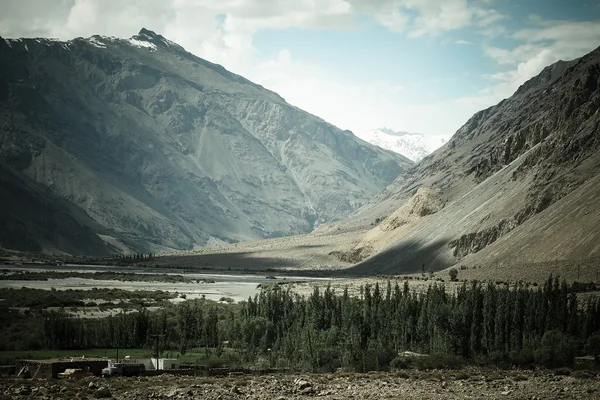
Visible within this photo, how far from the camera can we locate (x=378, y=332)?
79938mm

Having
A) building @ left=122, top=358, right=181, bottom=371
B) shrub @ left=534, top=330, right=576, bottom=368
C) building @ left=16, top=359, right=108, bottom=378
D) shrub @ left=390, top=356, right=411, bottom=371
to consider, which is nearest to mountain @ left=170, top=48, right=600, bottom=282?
shrub @ left=534, top=330, right=576, bottom=368

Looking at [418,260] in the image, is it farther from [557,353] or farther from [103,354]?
[103,354]

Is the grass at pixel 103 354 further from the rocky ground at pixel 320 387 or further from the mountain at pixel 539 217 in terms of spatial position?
the mountain at pixel 539 217

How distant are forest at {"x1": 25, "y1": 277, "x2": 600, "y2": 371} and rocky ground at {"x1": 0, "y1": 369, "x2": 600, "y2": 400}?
1457 cm

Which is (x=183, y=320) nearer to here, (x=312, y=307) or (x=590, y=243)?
(x=312, y=307)

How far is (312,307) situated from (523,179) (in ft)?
323

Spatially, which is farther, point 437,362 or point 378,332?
point 378,332

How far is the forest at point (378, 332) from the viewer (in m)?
70.1

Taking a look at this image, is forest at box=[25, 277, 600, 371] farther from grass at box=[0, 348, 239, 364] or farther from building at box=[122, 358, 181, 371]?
building at box=[122, 358, 181, 371]

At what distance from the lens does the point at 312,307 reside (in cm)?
8888

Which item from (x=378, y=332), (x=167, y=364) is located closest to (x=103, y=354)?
(x=167, y=364)

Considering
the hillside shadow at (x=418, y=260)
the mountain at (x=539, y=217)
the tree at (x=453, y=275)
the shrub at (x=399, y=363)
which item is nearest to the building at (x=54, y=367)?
the shrub at (x=399, y=363)

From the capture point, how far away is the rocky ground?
44750 mm

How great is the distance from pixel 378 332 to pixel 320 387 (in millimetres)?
31999
